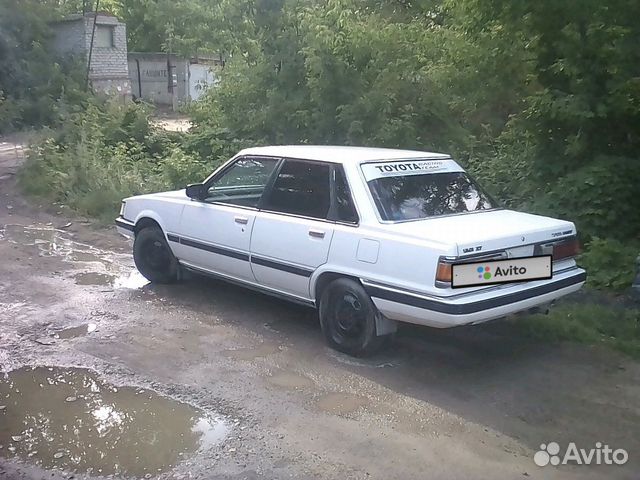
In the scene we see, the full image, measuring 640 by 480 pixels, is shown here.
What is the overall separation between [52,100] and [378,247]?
20809 mm

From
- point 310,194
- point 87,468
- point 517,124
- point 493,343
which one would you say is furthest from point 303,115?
point 87,468

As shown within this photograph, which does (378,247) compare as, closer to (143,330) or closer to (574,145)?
(143,330)

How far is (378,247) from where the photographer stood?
5.43 meters

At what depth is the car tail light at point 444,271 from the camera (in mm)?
4996

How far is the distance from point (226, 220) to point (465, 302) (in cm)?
256

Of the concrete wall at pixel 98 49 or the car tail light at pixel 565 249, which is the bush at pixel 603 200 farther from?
the concrete wall at pixel 98 49

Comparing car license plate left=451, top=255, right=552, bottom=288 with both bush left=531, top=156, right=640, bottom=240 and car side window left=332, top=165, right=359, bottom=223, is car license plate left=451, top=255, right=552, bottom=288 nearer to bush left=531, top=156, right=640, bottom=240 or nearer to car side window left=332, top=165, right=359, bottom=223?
car side window left=332, top=165, right=359, bottom=223

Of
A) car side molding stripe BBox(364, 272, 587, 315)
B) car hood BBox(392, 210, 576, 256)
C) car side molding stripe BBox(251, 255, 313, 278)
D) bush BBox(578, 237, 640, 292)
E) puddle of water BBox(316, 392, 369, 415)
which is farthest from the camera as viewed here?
bush BBox(578, 237, 640, 292)

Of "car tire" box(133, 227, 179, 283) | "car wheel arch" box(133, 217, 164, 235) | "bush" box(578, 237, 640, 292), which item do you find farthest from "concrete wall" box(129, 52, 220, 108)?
"bush" box(578, 237, 640, 292)

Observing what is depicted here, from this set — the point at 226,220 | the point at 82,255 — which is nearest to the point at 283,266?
the point at 226,220

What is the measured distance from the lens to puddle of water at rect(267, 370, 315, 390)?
5.25m

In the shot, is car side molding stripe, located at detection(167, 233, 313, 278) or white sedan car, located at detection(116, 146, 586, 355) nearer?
white sedan car, located at detection(116, 146, 586, 355)

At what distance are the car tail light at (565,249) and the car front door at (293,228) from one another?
1.67 meters

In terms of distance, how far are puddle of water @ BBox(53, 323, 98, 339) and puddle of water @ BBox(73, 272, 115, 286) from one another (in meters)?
1.46
